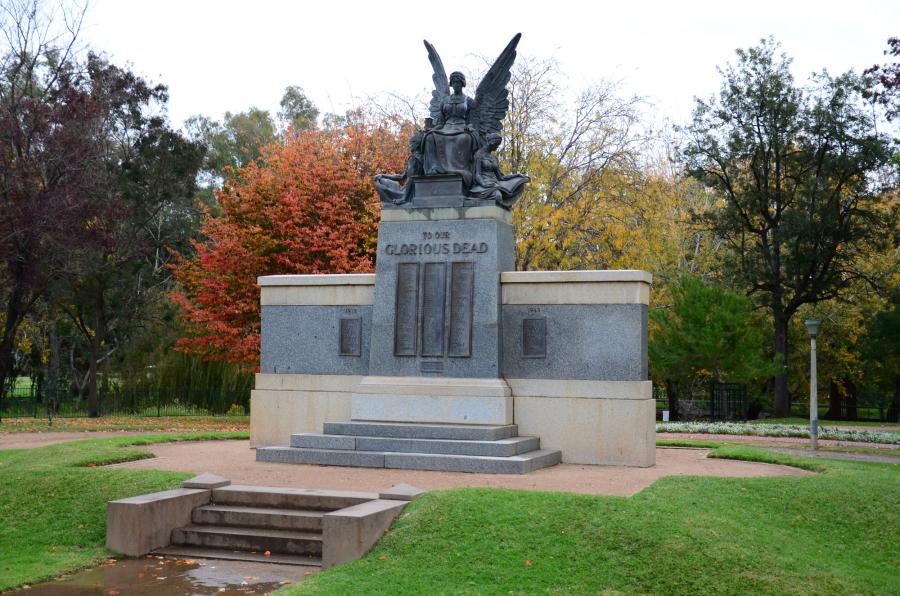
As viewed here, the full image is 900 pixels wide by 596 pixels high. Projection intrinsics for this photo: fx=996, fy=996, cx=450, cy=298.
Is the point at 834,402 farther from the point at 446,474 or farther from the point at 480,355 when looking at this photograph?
the point at 446,474

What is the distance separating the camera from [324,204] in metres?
28.4

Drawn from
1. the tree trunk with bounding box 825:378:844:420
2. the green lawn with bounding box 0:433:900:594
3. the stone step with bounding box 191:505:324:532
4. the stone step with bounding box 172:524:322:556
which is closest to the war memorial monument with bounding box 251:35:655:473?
the green lawn with bounding box 0:433:900:594

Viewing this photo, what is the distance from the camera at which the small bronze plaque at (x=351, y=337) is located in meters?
15.9

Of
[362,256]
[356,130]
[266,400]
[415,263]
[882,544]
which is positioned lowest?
[882,544]

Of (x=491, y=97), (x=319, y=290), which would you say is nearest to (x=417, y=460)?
(x=319, y=290)

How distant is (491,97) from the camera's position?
15969mm

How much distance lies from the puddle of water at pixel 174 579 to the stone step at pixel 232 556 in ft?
0.31

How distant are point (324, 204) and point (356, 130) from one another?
5.71m

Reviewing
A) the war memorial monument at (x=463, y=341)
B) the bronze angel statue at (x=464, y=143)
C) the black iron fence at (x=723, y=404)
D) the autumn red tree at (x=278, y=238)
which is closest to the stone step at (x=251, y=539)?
the war memorial monument at (x=463, y=341)

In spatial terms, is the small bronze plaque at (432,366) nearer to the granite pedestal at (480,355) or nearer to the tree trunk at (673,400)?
the granite pedestal at (480,355)

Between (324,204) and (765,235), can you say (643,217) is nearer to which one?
(765,235)

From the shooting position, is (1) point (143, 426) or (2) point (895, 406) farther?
(2) point (895, 406)

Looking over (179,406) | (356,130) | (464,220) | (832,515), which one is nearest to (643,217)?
(356,130)

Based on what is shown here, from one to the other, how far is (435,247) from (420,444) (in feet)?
10.2
